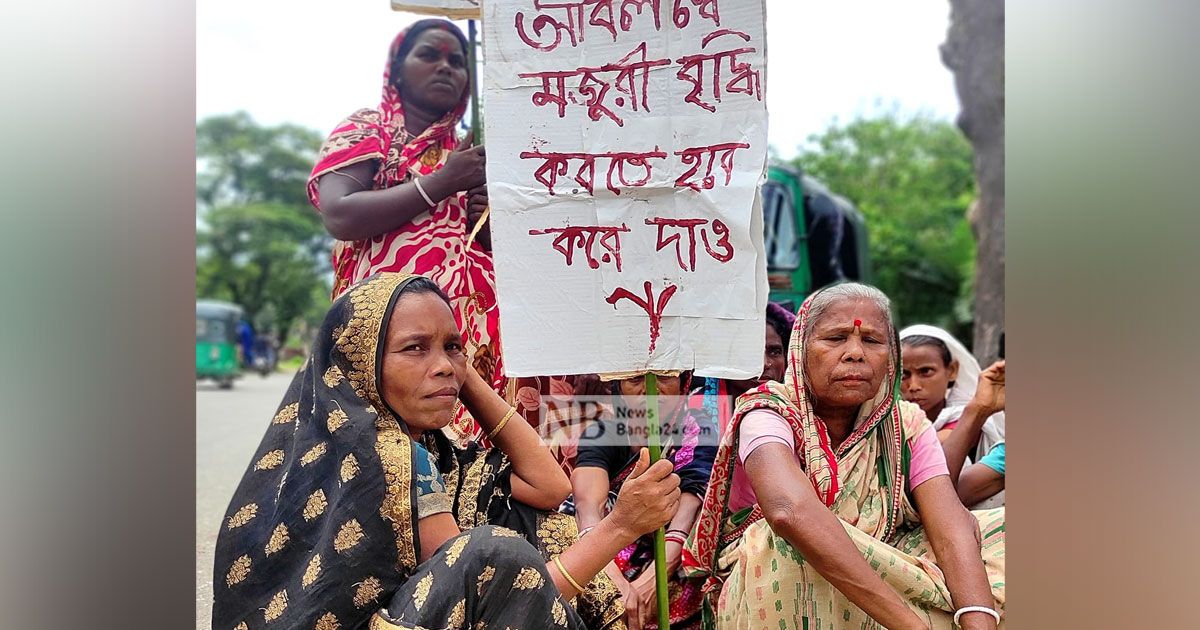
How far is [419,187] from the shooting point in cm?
296

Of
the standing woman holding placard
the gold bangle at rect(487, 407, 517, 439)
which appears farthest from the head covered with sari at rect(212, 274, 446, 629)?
the standing woman holding placard

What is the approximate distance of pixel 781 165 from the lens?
9.06 m

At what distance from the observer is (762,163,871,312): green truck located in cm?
841

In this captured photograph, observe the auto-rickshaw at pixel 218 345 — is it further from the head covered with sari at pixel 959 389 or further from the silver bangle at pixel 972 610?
the silver bangle at pixel 972 610

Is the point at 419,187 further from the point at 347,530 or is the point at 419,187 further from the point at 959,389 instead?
the point at 959,389

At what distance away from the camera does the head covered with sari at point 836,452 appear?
268 centimetres

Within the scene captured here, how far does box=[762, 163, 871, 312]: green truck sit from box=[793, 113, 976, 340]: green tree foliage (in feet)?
39.4

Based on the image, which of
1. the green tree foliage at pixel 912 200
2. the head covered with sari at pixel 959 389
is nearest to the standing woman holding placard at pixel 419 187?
the head covered with sari at pixel 959 389

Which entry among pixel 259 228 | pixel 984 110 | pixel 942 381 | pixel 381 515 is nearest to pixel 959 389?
pixel 942 381

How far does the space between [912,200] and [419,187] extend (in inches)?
891
